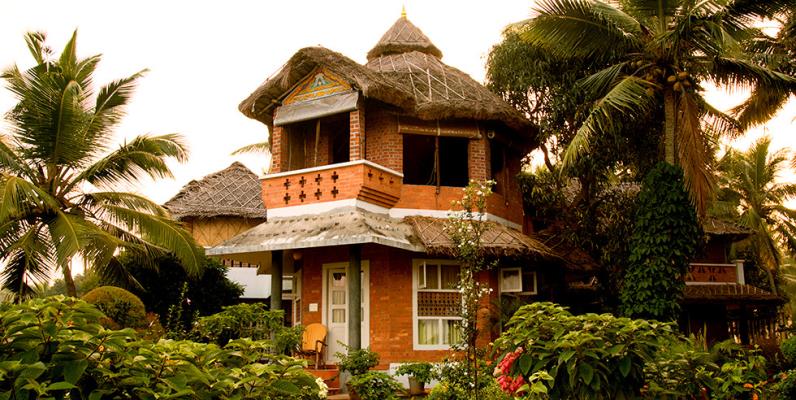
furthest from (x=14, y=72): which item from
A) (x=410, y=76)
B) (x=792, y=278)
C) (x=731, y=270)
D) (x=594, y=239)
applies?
(x=792, y=278)

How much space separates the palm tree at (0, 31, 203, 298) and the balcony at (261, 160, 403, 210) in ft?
10.2

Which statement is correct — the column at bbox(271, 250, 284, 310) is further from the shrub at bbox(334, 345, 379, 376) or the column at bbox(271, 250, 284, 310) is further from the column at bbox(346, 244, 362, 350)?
the shrub at bbox(334, 345, 379, 376)

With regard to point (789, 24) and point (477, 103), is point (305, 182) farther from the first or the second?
point (789, 24)

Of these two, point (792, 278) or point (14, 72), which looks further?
point (792, 278)

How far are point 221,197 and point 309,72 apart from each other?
10.3 meters

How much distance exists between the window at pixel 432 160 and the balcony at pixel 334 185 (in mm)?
2881

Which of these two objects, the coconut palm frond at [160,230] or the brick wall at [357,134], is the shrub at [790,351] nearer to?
the brick wall at [357,134]

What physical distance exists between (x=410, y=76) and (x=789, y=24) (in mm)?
8646

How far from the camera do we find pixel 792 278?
34062mm

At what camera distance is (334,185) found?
45.5ft

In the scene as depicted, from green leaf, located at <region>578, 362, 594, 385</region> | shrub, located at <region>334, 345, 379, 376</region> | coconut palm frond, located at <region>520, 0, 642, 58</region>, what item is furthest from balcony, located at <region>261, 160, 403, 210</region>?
green leaf, located at <region>578, 362, 594, 385</region>

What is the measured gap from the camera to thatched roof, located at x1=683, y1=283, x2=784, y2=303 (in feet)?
66.5

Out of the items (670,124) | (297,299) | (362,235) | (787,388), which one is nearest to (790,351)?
(787,388)

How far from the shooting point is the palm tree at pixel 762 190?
26.8m
